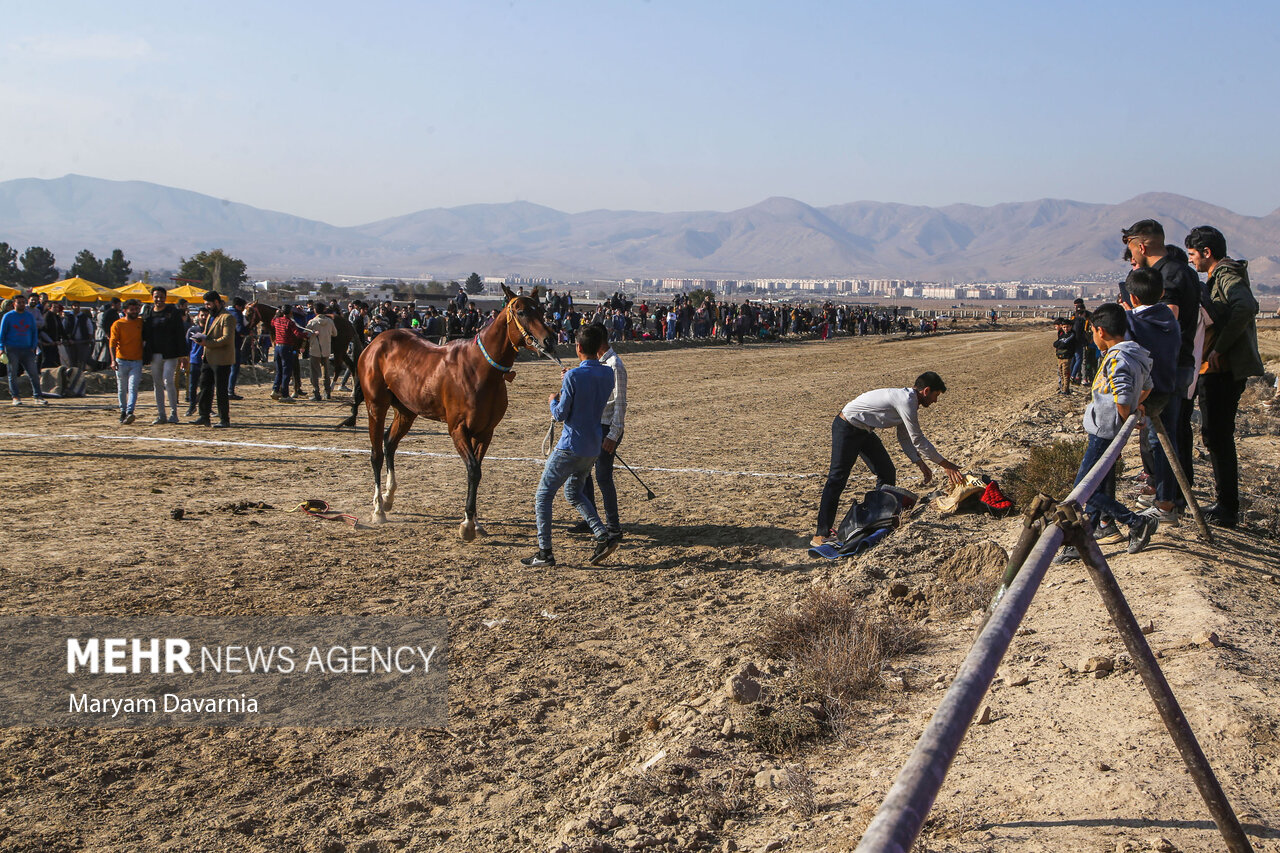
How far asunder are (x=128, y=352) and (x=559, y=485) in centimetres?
1010

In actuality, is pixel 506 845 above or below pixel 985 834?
below

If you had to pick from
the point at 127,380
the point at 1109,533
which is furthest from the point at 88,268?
the point at 1109,533

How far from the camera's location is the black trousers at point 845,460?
8.12 m

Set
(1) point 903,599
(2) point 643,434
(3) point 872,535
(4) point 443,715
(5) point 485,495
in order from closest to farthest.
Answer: (4) point 443,715 → (1) point 903,599 → (3) point 872,535 → (5) point 485,495 → (2) point 643,434

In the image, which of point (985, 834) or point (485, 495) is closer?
point (985, 834)

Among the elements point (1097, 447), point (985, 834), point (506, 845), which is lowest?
point (506, 845)

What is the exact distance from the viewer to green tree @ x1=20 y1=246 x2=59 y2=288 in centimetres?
7349

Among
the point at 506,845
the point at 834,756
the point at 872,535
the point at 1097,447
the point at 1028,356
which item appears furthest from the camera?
the point at 1028,356

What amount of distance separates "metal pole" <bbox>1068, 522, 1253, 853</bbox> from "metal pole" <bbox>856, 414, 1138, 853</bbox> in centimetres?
42

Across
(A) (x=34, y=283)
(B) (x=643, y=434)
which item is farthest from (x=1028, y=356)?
(A) (x=34, y=283)

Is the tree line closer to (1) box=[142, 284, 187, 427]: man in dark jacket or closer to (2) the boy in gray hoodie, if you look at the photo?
(1) box=[142, 284, 187, 427]: man in dark jacket

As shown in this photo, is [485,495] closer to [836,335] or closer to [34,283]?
[836,335]

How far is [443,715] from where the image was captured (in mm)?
5145

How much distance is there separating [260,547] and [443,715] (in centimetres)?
379
